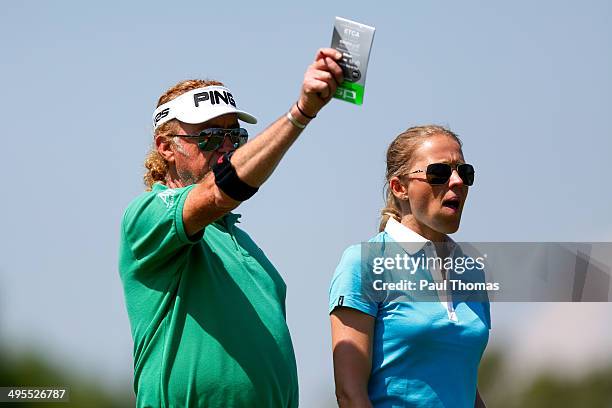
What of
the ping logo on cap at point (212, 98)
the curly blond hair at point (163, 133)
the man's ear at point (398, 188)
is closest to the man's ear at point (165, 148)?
the curly blond hair at point (163, 133)

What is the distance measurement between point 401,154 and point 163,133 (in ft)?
4.08

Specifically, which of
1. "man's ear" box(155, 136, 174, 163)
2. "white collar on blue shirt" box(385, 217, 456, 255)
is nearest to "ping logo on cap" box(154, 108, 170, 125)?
"man's ear" box(155, 136, 174, 163)

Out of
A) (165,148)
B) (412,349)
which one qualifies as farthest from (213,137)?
(412,349)

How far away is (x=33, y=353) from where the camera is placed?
13.4 m

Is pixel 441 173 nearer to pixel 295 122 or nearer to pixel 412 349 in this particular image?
pixel 412 349

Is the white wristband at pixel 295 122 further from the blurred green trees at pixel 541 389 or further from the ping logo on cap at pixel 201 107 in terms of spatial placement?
the blurred green trees at pixel 541 389

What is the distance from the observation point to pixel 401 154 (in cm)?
591

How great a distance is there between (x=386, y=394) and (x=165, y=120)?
1.75m

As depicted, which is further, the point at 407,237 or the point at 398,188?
the point at 398,188

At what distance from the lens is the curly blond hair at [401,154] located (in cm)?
587

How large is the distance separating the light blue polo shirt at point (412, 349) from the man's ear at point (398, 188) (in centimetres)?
56

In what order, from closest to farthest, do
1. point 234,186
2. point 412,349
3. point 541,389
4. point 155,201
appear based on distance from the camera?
point 234,186 → point 155,201 → point 412,349 → point 541,389

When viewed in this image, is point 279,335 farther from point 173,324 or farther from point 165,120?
point 165,120

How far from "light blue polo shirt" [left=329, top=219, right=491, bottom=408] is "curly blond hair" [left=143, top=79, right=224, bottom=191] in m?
1.05
